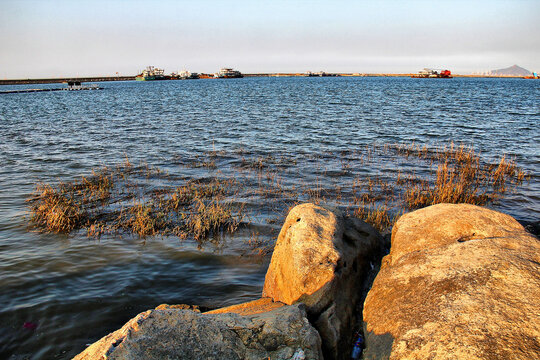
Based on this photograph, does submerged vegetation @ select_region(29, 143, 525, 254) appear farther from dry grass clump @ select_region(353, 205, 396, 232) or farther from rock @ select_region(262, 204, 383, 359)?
rock @ select_region(262, 204, 383, 359)

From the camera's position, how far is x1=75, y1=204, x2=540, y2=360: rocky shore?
10.6ft

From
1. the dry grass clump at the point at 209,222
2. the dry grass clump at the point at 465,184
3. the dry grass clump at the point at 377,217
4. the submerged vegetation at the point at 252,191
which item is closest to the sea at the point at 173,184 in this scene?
the submerged vegetation at the point at 252,191

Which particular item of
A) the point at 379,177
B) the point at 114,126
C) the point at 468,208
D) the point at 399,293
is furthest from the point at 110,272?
the point at 114,126

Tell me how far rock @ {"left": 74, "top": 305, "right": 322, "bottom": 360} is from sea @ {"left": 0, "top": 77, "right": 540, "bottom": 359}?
3.03 metres

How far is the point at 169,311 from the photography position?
11.4 ft

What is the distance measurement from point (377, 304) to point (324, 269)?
848mm

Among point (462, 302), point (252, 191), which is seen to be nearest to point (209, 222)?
point (252, 191)

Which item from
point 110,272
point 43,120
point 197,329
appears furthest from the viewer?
point 43,120

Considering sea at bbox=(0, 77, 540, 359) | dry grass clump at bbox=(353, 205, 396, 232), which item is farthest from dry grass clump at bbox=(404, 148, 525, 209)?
dry grass clump at bbox=(353, 205, 396, 232)

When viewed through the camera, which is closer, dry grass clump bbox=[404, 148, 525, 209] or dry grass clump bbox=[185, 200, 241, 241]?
dry grass clump bbox=[185, 200, 241, 241]

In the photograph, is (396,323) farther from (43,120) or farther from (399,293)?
(43,120)

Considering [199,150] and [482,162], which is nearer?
[482,162]

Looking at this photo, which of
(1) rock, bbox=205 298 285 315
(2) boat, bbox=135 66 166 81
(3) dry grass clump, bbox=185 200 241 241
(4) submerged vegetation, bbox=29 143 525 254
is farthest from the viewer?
(2) boat, bbox=135 66 166 81

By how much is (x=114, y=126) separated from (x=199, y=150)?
42.8ft
